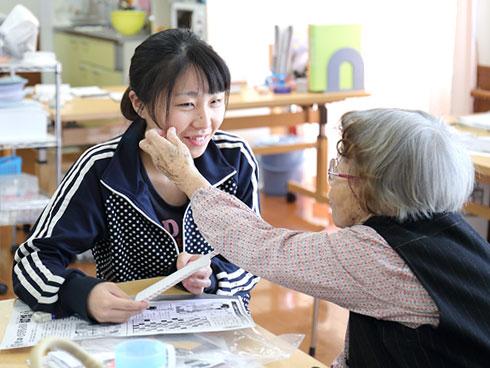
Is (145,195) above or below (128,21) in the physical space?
below

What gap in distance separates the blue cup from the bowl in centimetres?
521

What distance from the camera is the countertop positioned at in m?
6.32

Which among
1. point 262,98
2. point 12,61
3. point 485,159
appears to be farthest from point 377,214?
point 262,98

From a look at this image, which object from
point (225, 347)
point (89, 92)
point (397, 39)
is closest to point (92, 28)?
point (89, 92)

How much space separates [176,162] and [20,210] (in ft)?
7.69

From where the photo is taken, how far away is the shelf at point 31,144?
3.62 meters

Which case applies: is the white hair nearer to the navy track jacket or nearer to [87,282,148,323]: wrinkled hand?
[87,282,148,323]: wrinkled hand

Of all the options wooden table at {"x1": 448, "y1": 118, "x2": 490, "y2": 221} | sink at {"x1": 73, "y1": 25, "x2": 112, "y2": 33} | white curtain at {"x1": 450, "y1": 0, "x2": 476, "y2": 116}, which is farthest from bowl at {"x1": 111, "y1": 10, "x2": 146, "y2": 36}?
wooden table at {"x1": 448, "y1": 118, "x2": 490, "y2": 221}

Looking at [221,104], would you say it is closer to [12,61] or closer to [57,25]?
[12,61]

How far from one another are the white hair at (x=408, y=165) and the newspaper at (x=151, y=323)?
403mm

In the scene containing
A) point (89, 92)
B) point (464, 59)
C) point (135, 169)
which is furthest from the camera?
point (464, 59)

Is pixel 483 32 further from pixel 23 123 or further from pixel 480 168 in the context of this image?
pixel 23 123

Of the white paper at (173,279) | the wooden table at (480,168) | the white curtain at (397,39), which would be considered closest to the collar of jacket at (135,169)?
the white paper at (173,279)

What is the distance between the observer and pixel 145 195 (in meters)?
1.87
